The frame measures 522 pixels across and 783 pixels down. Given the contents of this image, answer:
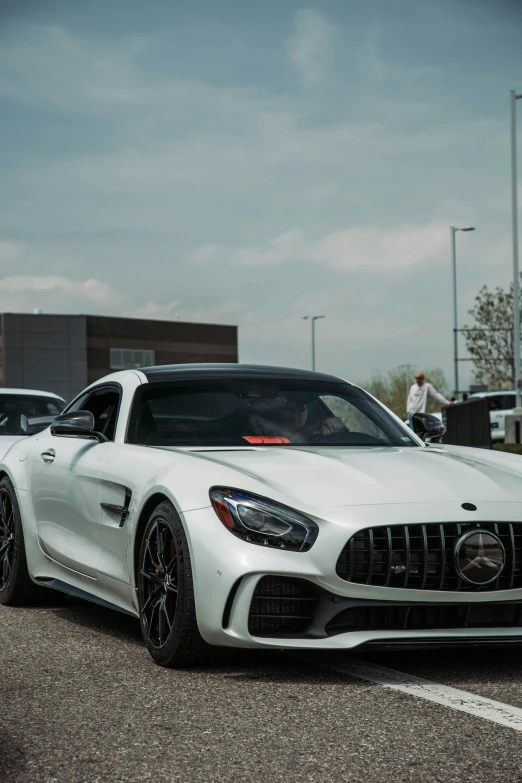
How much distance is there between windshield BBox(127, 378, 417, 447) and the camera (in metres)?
6.21

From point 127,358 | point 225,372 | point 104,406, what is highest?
point 127,358

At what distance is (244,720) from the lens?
13.9 feet

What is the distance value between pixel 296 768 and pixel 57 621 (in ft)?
10.7

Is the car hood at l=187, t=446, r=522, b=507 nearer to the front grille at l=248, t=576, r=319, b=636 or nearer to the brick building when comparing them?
the front grille at l=248, t=576, r=319, b=636

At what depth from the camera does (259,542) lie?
483cm

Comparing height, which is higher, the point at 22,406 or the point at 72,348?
the point at 72,348

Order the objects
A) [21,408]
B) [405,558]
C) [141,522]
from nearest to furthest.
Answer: [405,558]
[141,522]
[21,408]

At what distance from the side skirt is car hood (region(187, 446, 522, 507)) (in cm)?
94

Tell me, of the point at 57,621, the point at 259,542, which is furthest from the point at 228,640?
the point at 57,621

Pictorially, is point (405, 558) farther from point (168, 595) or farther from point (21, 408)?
point (21, 408)

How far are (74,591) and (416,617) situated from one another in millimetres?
2212

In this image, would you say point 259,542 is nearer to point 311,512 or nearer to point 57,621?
point 311,512

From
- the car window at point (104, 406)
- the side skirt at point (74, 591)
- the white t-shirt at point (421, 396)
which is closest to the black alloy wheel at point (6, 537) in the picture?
the side skirt at point (74, 591)

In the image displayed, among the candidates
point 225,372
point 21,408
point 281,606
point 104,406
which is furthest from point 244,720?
point 21,408
